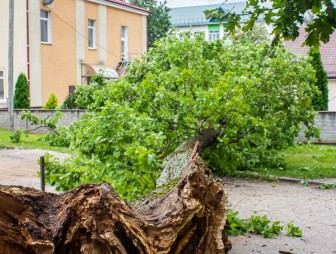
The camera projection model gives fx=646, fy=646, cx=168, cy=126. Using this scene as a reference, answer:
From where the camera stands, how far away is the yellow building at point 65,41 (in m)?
31.4

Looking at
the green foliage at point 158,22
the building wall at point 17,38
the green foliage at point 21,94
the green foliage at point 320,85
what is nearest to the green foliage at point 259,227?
the green foliage at point 320,85

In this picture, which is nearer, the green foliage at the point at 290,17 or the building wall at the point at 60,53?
the green foliage at the point at 290,17

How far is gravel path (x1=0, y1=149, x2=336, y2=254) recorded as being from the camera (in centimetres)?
737

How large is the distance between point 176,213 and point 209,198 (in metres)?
0.49

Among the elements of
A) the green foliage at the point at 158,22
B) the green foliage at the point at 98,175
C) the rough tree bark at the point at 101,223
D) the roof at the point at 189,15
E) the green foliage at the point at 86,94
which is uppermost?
the roof at the point at 189,15

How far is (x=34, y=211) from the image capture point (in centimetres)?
377

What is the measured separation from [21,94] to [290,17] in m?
25.5

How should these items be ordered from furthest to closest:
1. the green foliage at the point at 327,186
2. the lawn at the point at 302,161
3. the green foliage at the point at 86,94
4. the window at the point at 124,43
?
the window at the point at 124,43 → the green foliage at the point at 86,94 → the lawn at the point at 302,161 → the green foliage at the point at 327,186

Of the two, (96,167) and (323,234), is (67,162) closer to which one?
(96,167)

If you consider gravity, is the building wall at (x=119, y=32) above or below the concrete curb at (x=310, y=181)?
above

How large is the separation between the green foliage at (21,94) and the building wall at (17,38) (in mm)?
1102

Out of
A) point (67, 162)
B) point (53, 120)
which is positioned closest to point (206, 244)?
point (67, 162)

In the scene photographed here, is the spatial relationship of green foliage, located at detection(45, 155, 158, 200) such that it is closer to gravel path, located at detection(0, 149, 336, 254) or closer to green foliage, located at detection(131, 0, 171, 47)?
gravel path, located at detection(0, 149, 336, 254)

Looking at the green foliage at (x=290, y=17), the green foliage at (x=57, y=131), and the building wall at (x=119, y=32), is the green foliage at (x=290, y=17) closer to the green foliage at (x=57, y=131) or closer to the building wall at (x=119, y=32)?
the green foliage at (x=57, y=131)
